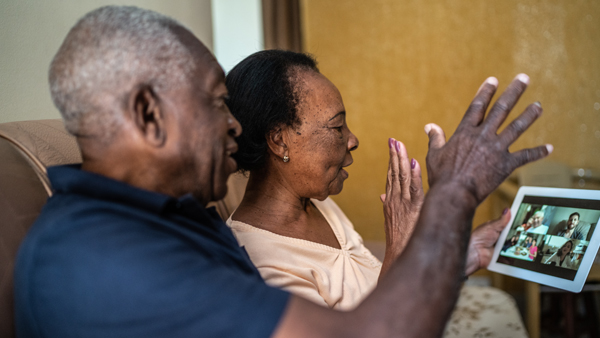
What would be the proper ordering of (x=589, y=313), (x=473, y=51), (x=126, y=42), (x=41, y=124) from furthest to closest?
1. (x=473, y=51)
2. (x=589, y=313)
3. (x=41, y=124)
4. (x=126, y=42)

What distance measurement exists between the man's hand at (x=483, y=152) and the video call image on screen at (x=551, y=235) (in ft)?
1.21

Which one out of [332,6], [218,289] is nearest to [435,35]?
[332,6]

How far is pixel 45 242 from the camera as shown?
0.58 meters

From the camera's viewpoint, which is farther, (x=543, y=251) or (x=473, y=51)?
(x=473, y=51)

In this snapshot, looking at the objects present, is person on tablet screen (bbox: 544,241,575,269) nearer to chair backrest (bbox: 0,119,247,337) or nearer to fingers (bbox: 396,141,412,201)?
fingers (bbox: 396,141,412,201)

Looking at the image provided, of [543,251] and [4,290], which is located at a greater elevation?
[4,290]

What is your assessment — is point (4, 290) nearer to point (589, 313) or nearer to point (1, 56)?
point (1, 56)

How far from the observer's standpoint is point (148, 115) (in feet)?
2.24

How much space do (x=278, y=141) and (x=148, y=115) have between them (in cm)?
56

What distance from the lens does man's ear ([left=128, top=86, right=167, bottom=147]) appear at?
66 centimetres

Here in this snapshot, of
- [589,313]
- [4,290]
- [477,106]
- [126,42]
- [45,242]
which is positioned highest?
[126,42]

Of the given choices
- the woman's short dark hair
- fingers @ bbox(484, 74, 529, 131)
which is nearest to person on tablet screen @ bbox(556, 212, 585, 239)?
fingers @ bbox(484, 74, 529, 131)

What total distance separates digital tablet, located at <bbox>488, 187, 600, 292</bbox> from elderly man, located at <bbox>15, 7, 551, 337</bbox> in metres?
0.37

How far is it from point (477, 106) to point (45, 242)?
724 mm
